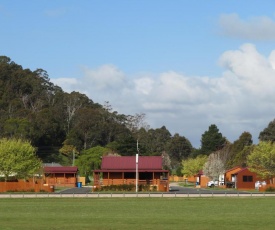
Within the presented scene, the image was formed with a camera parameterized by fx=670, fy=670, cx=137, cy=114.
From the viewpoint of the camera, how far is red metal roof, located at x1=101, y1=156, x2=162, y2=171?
273 feet

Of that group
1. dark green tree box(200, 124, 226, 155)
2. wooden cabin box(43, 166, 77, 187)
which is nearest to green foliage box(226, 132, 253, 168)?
dark green tree box(200, 124, 226, 155)

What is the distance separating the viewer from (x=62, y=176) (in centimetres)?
10500

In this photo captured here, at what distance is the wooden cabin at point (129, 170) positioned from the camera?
82.8 meters

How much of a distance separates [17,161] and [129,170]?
45.2 feet

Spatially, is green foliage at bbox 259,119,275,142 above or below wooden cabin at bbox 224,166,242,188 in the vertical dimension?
above

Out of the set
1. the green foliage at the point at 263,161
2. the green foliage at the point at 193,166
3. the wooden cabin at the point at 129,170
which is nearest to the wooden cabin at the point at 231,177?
the green foliage at the point at 263,161

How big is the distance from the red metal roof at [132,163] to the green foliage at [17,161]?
9155 mm

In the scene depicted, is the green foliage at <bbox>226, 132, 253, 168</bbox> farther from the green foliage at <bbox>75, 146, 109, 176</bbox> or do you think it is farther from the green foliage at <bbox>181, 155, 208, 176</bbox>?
the green foliage at <bbox>75, 146, 109, 176</bbox>

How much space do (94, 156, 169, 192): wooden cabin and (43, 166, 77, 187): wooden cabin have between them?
18.5 metres

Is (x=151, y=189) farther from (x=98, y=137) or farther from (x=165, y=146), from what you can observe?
(x=165, y=146)

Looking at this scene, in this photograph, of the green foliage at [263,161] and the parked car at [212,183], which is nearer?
the green foliage at [263,161]

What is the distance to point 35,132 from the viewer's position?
140 meters
